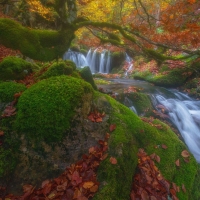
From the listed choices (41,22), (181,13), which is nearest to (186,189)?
(181,13)

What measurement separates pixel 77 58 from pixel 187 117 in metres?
13.9

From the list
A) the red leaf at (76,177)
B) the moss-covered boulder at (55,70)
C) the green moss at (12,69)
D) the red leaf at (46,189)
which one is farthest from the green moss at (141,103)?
the red leaf at (46,189)

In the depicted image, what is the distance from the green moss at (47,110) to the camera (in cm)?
262

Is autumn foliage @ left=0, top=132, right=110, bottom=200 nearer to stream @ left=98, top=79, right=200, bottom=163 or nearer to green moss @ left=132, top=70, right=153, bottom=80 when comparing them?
stream @ left=98, top=79, right=200, bottom=163

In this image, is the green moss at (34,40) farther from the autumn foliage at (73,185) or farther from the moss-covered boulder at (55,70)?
the autumn foliage at (73,185)

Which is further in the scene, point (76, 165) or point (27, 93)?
point (27, 93)

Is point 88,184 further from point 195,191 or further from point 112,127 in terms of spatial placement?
point 195,191

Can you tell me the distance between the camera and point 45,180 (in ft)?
8.07

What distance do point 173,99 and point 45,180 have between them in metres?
8.59

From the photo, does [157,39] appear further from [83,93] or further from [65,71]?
[83,93]

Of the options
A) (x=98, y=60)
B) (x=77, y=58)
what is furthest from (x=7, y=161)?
(x=98, y=60)

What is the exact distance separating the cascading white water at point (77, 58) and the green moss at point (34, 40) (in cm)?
1367

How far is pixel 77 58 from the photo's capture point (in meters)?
18.8

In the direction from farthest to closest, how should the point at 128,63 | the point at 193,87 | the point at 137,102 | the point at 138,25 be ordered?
the point at 128,63 → the point at 193,87 → the point at 138,25 → the point at 137,102
